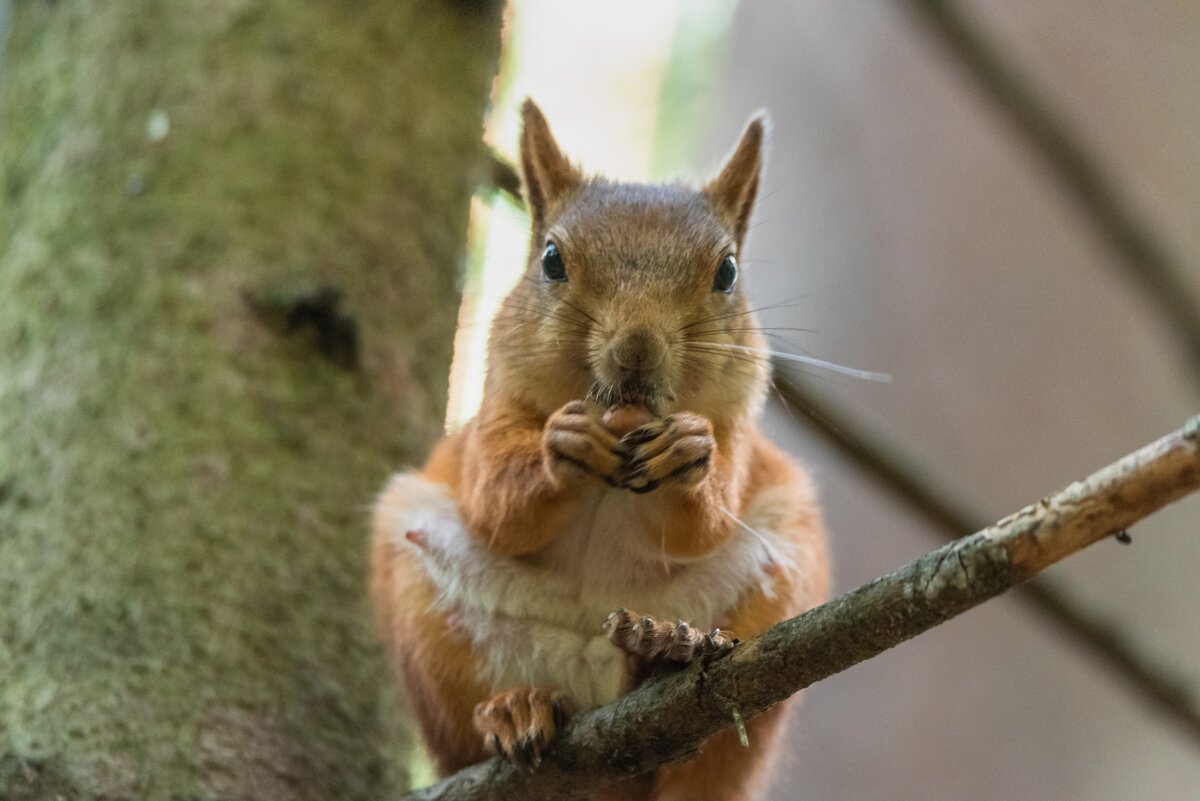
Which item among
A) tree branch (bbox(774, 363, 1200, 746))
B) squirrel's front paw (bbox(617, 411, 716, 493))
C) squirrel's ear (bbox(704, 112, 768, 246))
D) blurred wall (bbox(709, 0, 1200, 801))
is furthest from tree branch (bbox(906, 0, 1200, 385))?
squirrel's front paw (bbox(617, 411, 716, 493))

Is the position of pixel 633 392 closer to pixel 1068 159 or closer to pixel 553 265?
pixel 553 265

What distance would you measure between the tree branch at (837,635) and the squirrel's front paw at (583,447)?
355mm

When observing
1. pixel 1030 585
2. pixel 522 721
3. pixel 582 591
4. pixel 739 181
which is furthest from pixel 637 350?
pixel 1030 585

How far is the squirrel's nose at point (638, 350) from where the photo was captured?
6.10 ft

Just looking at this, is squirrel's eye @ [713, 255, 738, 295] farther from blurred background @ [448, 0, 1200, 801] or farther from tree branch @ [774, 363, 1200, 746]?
blurred background @ [448, 0, 1200, 801]

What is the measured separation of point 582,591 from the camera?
2.06 m

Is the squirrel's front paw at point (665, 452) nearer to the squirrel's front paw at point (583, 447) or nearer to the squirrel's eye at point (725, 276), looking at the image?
the squirrel's front paw at point (583, 447)

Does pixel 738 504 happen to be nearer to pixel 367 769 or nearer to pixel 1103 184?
pixel 367 769

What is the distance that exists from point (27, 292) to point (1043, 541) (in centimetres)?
219

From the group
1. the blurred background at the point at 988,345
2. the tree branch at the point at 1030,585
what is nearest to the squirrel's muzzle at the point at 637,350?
the tree branch at the point at 1030,585

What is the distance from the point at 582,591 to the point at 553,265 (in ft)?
1.97

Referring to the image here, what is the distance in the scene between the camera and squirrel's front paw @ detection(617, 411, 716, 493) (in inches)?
69.4

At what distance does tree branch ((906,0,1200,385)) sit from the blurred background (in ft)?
3.51

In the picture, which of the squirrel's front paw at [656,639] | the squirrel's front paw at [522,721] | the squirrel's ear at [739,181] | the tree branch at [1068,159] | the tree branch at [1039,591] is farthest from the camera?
the tree branch at [1068,159]
